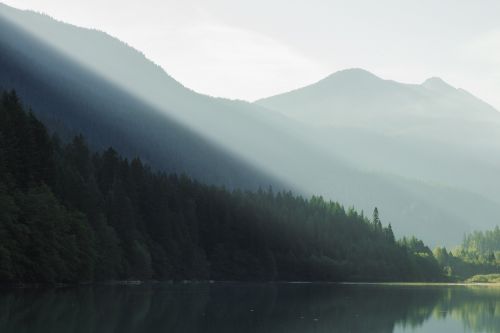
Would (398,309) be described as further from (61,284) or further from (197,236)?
(197,236)

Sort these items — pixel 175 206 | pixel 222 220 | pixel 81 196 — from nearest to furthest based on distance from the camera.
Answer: pixel 81 196 → pixel 175 206 → pixel 222 220

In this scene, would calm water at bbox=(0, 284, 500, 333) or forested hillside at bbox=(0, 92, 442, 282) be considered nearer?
calm water at bbox=(0, 284, 500, 333)

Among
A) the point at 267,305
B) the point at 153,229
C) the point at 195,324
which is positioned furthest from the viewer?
the point at 153,229

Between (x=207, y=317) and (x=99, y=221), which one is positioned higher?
(x=99, y=221)

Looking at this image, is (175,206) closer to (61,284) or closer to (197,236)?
(197,236)

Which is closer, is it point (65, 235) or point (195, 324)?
point (195, 324)

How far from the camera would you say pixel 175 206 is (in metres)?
172

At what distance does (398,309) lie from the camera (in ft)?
274

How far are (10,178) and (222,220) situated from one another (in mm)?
106494

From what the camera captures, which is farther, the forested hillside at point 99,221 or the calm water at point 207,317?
the forested hillside at point 99,221

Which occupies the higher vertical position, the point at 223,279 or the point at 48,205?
the point at 48,205

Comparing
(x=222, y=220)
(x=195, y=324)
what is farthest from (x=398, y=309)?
(x=222, y=220)

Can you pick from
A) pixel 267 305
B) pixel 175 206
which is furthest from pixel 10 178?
pixel 175 206

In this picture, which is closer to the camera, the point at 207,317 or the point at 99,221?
the point at 207,317
